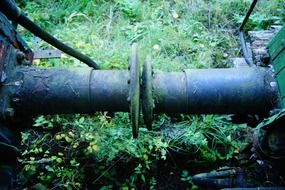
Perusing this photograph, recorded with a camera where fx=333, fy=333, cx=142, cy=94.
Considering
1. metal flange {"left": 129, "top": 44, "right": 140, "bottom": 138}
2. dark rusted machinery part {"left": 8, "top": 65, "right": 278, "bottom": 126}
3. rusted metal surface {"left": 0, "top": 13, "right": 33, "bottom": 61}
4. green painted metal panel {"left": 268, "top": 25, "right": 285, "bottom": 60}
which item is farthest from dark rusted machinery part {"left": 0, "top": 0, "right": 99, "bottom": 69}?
green painted metal panel {"left": 268, "top": 25, "right": 285, "bottom": 60}

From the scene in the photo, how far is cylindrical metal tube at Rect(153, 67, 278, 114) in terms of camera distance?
6.26 ft

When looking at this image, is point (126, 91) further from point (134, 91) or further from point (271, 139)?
point (271, 139)

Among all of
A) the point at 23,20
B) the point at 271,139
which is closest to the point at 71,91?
the point at 23,20

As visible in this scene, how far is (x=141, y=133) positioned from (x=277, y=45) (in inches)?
55.0

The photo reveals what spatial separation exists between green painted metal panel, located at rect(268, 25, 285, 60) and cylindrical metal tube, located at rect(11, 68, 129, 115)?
2.90 feet

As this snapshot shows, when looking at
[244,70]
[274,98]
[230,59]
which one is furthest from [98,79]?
[230,59]

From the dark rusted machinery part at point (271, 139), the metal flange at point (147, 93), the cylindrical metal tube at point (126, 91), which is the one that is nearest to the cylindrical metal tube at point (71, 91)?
the cylindrical metal tube at point (126, 91)

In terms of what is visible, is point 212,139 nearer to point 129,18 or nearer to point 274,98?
point 274,98

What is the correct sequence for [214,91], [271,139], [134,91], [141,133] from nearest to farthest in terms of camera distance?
[134,91] → [271,139] → [214,91] → [141,133]

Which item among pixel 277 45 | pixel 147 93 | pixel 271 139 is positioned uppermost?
pixel 277 45

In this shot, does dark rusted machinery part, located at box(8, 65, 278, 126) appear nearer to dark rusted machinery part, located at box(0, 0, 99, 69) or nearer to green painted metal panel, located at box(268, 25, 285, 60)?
green painted metal panel, located at box(268, 25, 285, 60)

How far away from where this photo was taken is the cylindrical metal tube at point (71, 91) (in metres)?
1.88

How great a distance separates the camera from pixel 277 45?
1948 mm

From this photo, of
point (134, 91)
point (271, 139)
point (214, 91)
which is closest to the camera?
point (134, 91)
